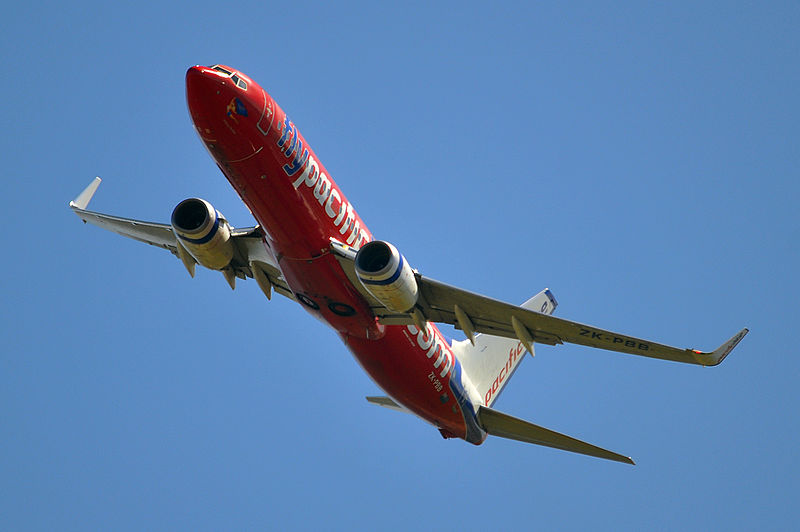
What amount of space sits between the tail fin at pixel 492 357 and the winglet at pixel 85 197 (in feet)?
51.3

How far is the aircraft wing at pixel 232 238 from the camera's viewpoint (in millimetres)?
31969

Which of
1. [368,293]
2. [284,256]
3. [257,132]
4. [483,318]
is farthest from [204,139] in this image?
[483,318]

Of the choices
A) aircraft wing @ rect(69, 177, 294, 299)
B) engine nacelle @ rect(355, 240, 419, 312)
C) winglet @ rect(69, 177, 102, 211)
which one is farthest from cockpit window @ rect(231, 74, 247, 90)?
winglet @ rect(69, 177, 102, 211)

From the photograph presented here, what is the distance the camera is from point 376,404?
36.9 metres

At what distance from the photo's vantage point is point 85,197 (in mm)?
37594

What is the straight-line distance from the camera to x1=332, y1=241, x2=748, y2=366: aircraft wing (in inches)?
1093

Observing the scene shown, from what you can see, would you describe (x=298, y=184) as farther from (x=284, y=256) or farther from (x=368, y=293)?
(x=368, y=293)

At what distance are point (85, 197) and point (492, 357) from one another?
17.9 meters

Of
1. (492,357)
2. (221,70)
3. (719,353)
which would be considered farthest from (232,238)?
(719,353)

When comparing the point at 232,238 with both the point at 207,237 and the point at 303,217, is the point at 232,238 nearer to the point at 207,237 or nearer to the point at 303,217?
the point at 207,237

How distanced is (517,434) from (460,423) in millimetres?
2168

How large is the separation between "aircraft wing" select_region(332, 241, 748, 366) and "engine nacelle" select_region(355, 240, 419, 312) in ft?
2.93

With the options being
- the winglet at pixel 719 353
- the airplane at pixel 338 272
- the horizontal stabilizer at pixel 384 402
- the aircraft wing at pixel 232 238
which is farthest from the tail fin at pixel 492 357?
the winglet at pixel 719 353

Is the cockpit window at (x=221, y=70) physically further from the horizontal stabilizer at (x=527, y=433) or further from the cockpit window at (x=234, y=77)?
the horizontal stabilizer at (x=527, y=433)
